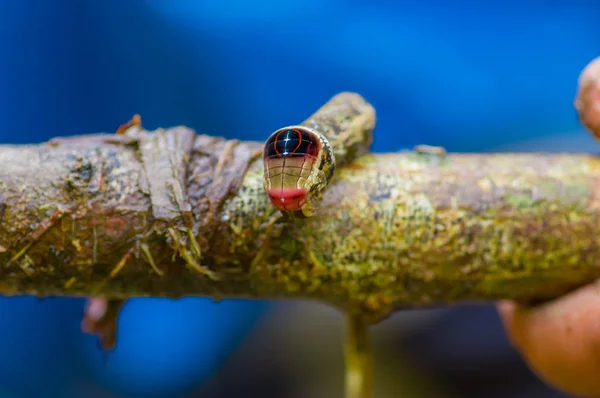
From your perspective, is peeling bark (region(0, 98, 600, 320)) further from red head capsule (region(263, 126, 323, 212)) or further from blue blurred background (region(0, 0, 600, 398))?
blue blurred background (region(0, 0, 600, 398))

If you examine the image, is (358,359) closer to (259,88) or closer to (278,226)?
(278,226)

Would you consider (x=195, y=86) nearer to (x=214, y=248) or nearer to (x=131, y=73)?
(x=131, y=73)

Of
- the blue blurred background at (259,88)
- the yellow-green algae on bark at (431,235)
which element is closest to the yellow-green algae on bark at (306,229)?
the yellow-green algae on bark at (431,235)

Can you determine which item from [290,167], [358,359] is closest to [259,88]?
[358,359]

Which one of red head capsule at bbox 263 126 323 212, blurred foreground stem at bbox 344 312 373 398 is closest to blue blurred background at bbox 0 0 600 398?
blurred foreground stem at bbox 344 312 373 398

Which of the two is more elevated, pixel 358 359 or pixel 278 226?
pixel 278 226

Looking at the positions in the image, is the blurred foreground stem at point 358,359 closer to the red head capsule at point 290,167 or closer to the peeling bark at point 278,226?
the peeling bark at point 278,226

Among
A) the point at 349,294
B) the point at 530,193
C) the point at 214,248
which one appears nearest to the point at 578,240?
the point at 530,193
